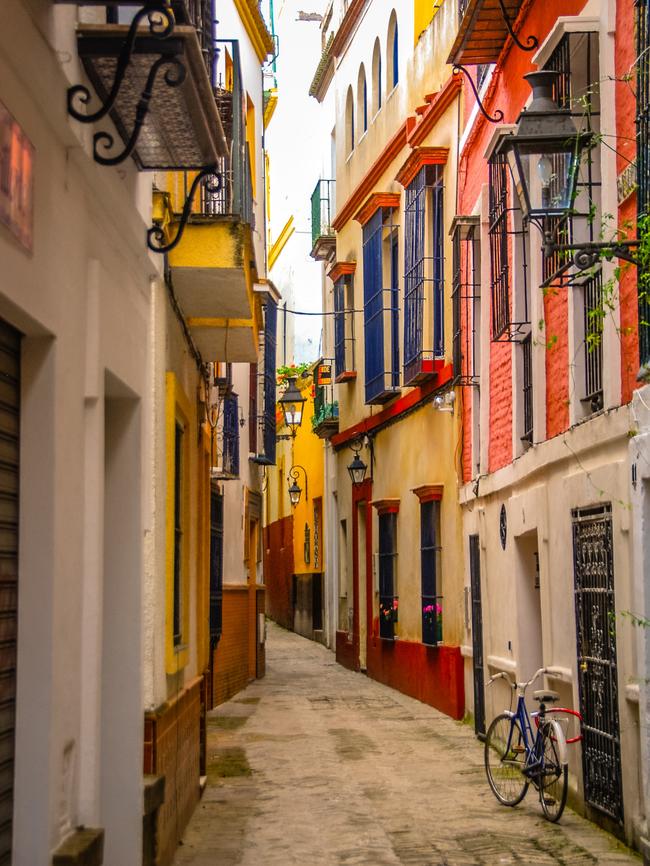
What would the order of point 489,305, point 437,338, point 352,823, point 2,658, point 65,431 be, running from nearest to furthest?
point 2,658, point 65,431, point 352,823, point 489,305, point 437,338

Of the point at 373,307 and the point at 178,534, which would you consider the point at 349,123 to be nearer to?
A: the point at 373,307

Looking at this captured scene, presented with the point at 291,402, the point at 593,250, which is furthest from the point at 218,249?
the point at 291,402

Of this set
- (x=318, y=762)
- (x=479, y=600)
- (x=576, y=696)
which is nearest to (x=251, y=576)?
(x=479, y=600)

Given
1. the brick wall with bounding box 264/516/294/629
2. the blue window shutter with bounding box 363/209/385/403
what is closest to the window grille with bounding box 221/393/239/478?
the blue window shutter with bounding box 363/209/385/403

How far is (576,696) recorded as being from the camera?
1042 cm

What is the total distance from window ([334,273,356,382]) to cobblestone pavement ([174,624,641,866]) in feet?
26.8

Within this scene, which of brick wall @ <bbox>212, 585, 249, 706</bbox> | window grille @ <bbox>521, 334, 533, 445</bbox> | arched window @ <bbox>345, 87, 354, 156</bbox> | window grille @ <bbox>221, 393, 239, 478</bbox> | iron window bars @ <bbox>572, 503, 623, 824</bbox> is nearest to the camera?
iron window bars @ <bbox>572, 503, 623, 824</bbox>

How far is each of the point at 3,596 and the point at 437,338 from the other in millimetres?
13581

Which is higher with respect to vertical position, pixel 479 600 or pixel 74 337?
pixel 74 337

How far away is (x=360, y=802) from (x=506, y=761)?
3.89ft

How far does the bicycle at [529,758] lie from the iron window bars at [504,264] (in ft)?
11.5

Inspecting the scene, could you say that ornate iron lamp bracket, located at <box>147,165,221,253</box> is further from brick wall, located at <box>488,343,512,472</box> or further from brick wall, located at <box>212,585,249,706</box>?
brick wall, located at <box>212,585,249,706</box>

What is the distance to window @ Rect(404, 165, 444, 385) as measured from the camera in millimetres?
18125

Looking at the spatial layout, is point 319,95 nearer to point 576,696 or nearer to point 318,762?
point 318,762
